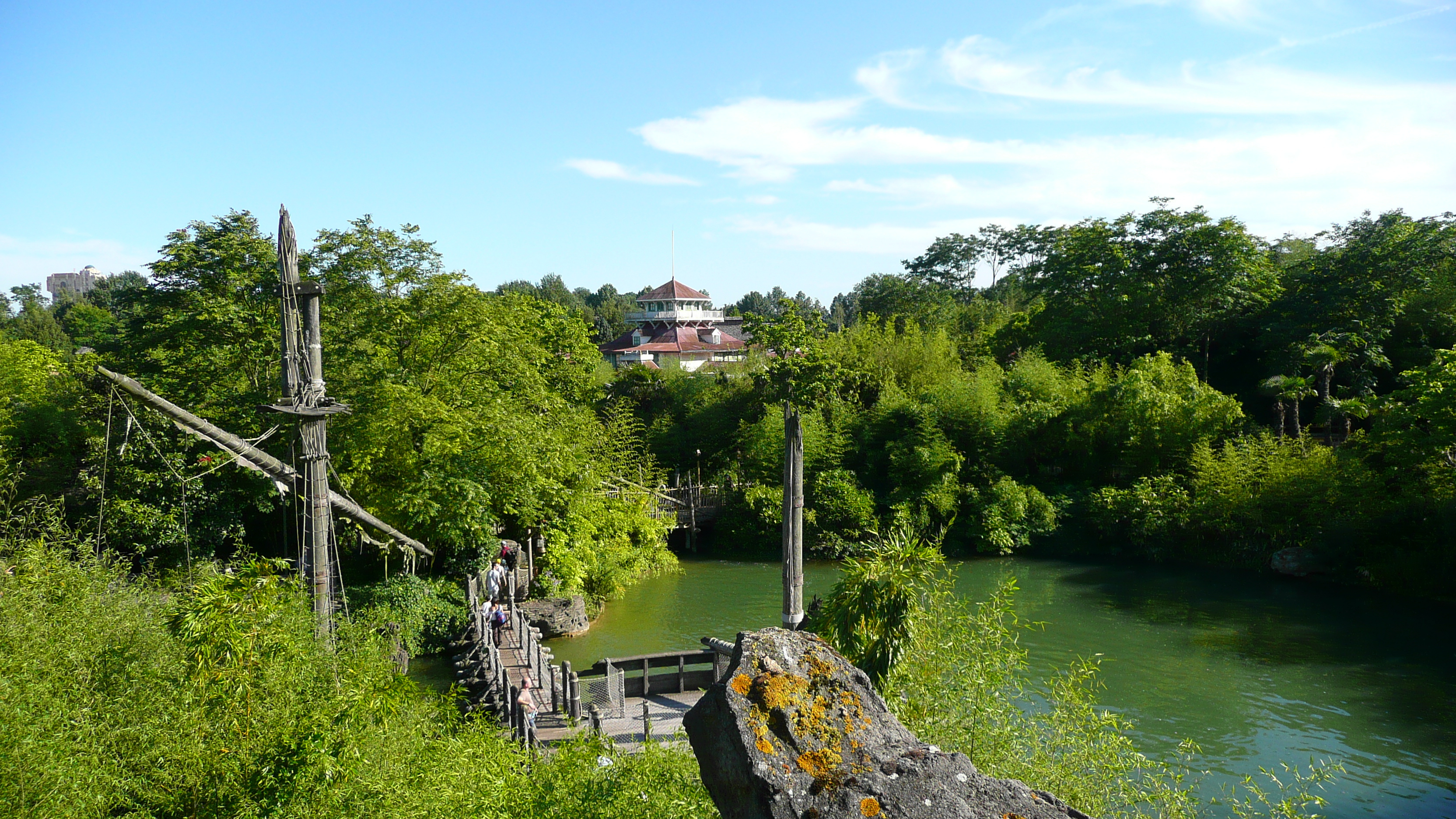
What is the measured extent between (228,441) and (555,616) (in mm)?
A: 9714

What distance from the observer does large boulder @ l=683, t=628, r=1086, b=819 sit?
3205mm

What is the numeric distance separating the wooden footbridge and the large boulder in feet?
22.5

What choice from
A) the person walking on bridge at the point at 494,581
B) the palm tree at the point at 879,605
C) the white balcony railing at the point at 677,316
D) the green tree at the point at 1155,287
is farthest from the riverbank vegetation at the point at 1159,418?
the white balcony railing at the point at 677,316

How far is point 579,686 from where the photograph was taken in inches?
545

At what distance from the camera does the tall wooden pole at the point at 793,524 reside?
9.55 metres

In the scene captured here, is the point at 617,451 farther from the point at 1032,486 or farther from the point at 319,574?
the point at 319,574

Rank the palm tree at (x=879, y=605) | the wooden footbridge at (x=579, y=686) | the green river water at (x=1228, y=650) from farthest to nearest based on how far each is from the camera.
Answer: the green river water at (x=1228, y=650), the wooden footbridge at (x=579, y=686), the palm tree at (x=879, y=605)

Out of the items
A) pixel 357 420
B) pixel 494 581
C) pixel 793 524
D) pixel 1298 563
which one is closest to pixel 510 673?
pixel 494 581

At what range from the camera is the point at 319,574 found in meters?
9.06

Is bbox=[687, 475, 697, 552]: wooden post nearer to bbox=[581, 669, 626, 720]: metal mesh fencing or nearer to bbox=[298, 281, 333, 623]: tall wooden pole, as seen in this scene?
bbox=[581, 669, 626, 720]: metal mesh fencing

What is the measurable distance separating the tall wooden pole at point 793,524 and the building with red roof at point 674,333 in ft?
123

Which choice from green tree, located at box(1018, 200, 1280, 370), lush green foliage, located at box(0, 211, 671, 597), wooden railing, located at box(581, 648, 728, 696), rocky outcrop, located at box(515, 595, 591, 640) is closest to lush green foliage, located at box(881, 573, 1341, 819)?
wooden railing, located at box(581, 648, 728, 696)

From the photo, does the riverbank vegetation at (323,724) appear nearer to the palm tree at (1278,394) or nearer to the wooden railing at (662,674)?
the wooden railing at (662,674)

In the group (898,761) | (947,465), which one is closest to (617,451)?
(947,465)
